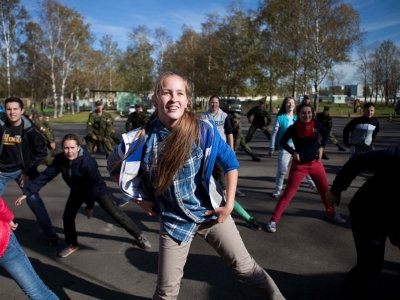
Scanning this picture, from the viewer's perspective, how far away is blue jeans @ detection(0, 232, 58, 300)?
215 cm

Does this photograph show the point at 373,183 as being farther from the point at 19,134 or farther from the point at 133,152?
the point at 19,134

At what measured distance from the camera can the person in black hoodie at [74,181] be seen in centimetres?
344

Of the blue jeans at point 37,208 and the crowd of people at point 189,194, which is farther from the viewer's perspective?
the blue jeans at point 37,208

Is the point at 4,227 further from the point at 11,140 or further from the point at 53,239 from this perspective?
the point at 11,140

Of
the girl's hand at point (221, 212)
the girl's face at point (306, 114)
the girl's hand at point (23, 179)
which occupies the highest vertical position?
the girl's face at point (306, 114)

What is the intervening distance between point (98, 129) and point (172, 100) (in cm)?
747

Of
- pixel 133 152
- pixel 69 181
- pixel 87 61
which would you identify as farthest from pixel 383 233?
pixel 87 61

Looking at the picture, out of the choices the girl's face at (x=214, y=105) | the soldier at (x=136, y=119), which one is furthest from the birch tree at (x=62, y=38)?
the girl's face at (x=214, y=105)

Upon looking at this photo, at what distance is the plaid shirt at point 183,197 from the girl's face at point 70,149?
1.68m

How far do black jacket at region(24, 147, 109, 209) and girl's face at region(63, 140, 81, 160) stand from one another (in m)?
0.05

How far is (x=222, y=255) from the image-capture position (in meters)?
2.15

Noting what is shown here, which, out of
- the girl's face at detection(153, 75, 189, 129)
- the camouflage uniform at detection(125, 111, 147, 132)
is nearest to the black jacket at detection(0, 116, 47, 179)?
the girl's face at detection(153, 75, 189, 129)

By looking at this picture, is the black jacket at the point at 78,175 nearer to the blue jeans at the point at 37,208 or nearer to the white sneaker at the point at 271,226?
the blue jeans at the point at 37,208

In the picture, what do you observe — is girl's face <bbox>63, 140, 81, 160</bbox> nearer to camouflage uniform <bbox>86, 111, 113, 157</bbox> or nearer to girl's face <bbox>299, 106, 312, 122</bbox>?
girl's face <bbox>299, 106, 312, 122</bbox>
